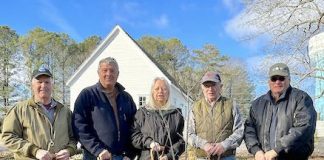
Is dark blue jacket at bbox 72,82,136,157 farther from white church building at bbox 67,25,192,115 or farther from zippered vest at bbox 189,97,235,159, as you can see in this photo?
white church building at bbox 67,25,192,115

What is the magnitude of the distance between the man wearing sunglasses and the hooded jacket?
0.82m

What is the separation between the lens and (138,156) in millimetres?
5402

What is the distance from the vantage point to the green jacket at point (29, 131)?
15.0 feet

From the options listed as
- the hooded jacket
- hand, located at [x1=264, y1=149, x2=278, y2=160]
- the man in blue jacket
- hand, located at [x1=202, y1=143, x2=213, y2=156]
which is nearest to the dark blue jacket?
the man in blue jacket

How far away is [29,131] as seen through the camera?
463 cm

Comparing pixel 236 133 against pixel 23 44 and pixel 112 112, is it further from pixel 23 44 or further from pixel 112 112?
pixel 23 44

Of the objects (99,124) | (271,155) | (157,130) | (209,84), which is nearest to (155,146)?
(157,130)

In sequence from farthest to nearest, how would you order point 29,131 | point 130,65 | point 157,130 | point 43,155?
1. point 130,65
2. point 157,130
3. point 29,131
4. point 43,155

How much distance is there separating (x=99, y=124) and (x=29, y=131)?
800mm

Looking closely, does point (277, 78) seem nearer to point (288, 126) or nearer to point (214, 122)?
point (288, 126)

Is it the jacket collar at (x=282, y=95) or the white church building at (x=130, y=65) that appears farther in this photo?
the white church building at (x=130, y=65)

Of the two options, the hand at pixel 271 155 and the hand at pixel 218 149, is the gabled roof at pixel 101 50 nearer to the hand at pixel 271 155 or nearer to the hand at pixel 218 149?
the hand at pixel 218 149

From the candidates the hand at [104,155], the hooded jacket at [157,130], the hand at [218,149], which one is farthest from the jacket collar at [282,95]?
the hand at [104,155]

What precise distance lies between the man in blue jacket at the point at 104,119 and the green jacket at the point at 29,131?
0.39 metres
